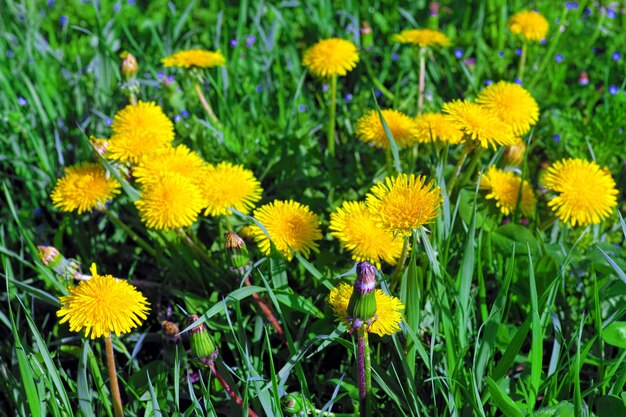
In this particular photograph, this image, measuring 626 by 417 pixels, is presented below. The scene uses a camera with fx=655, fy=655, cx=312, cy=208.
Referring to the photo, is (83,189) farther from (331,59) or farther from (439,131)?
(439,131)

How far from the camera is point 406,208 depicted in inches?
51.8

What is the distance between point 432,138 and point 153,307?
914 millimetres

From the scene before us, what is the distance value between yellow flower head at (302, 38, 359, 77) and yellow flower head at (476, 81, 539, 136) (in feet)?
1.52

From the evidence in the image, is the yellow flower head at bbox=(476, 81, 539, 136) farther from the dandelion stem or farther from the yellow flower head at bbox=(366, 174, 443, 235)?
the dandelion stem

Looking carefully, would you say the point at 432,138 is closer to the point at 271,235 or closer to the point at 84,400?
the point at 271,235

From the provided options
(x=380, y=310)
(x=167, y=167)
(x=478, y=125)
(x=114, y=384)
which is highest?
(x=478, y=125)

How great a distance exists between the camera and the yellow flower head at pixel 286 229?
150 cm

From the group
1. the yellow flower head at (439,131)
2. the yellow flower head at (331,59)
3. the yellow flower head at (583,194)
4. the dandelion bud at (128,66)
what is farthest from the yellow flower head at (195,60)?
the yellow flower head at (583,194)

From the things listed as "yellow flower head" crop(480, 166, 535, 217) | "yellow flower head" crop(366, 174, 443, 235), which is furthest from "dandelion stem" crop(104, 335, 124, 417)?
"yellow flower head" crop(480, 166, 535, 217)

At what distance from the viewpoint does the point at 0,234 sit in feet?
6.59

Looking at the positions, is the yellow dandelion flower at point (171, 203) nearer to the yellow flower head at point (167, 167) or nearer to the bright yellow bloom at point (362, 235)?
the yellow flower head at point (167, 167)

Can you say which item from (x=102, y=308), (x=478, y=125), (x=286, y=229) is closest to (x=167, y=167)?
(x=286, y=229)

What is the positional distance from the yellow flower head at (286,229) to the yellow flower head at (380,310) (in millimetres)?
200

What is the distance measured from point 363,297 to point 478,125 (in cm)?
60
